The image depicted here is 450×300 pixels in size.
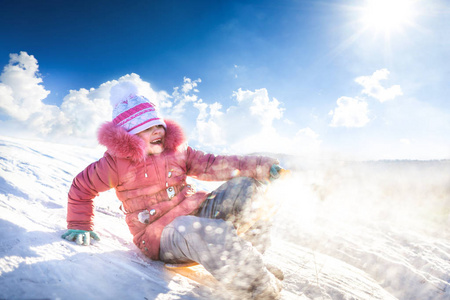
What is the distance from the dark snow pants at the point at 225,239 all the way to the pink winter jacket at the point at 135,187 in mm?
149

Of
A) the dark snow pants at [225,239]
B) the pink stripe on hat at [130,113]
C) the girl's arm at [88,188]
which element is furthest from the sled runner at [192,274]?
the pink stripe on hat at [130,113]

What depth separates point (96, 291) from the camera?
0.87m

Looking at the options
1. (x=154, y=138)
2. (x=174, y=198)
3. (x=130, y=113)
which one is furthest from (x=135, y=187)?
(x=130, y=113)

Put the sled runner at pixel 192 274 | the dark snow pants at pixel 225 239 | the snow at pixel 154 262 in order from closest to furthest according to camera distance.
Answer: the snow at pixel 154 262 → the dark snow pants at pixel 225 239 → the sled runner at pixel 192 274

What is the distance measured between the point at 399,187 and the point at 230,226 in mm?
9521

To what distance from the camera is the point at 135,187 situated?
156 centimetres

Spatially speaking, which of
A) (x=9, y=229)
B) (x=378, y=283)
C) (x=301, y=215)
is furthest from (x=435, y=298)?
(x=9, y=229)

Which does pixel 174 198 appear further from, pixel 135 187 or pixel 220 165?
pixel 220 165

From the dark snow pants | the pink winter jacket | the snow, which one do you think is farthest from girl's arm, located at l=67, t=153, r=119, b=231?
the dark snow pants

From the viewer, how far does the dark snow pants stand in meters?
1.11

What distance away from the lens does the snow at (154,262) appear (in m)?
0.91

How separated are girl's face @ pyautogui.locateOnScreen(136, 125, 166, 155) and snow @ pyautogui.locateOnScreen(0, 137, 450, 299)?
74 cm

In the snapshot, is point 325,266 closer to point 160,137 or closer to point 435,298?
→ point 435,298

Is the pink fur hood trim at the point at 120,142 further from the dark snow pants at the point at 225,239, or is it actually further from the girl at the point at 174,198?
the dark snow pants at the point at 225,239
